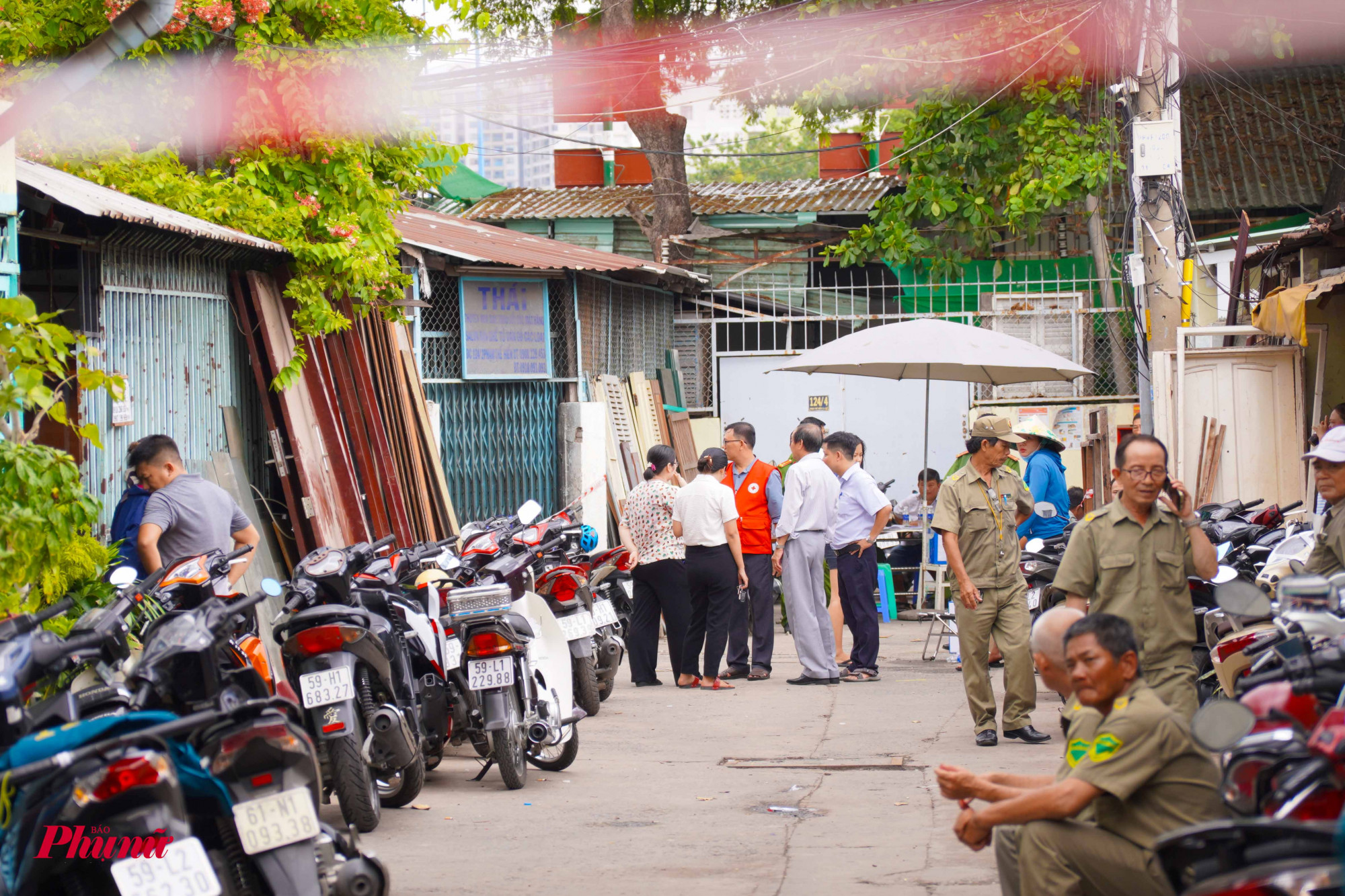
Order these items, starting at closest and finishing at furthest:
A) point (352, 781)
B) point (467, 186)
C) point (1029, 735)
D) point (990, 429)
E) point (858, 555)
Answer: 1. point (352, 781)
2. point (1029, 735)
3. point (990, 429)
4. point (858, 555)
5. point (467, 186)

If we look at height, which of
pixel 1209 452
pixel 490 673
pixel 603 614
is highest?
pixel 1209 452

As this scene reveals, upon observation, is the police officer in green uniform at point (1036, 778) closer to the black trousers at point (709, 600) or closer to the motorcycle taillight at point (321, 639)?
the motorcycle taillight at point (321, 639)

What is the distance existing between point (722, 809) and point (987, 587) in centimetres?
Result: 233

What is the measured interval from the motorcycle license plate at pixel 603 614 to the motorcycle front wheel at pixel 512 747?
2.39 m

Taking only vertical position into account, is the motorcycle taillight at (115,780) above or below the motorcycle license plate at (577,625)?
above

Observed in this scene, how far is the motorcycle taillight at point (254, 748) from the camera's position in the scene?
12.1 feet

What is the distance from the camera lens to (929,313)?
18.4 metres

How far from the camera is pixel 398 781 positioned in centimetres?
646

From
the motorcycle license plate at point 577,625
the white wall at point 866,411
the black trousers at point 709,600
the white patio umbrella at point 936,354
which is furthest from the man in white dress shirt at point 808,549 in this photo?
the white wall at point 866,411

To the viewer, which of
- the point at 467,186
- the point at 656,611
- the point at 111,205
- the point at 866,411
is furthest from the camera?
the point at 467,186

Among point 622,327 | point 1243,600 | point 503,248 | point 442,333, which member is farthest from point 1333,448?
point 622,327

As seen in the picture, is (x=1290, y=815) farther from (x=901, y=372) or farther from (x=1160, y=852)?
(x=901, y=372)

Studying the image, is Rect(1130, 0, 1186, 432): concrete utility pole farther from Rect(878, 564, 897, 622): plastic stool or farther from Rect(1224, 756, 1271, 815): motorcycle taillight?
Rect(1224, 756, 1271, 815): motorcycle taillight

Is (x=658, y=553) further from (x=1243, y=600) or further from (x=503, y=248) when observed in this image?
(x=1243, y=600)
